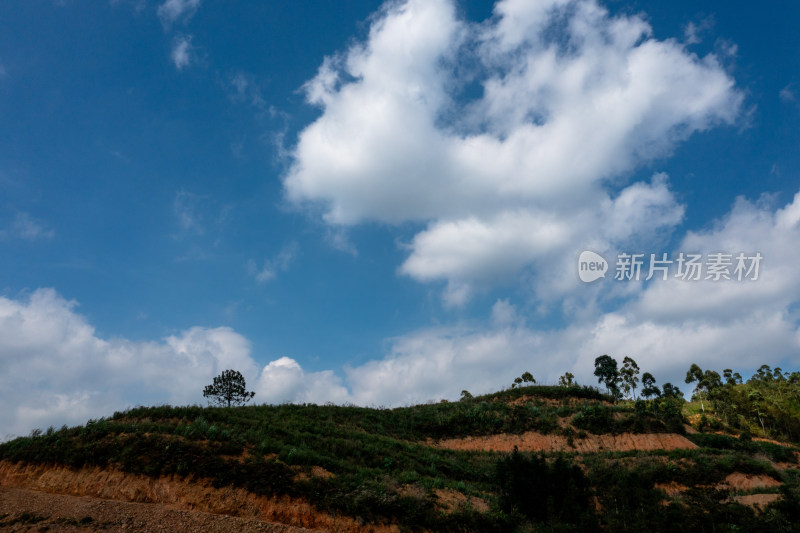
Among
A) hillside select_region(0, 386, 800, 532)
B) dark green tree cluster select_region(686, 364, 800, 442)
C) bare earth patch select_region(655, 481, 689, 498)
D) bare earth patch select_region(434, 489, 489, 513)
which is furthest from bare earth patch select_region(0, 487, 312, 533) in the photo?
dark green tree cluster select_region(686, 364, 800, 442)

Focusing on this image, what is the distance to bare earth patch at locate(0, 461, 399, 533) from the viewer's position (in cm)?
1488

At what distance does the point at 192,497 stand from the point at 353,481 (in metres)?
6.33

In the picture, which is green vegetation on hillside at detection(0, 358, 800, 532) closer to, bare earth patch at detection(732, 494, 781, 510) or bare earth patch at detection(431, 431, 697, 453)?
bare earth patch at detection(732, 494, 781, 510)

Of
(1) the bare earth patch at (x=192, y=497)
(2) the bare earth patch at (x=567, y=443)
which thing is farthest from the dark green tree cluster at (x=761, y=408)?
(1) the bare earth patch at (x=192, y=497)

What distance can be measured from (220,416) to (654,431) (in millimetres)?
36349

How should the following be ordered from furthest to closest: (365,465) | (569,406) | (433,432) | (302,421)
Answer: (569,406) → (433,432) → (302,421) → (365,465)

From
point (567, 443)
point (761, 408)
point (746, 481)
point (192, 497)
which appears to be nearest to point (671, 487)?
point (746, 481)

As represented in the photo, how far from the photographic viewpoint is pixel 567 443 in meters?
36.1

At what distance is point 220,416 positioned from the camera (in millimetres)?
23438

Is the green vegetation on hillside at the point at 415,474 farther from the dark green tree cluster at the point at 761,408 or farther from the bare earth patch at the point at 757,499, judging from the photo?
the dark green tree cluster at the point at 761,408

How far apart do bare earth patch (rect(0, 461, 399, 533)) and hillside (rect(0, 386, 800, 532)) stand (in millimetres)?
39

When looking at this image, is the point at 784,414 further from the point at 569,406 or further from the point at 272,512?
the point at 272,512

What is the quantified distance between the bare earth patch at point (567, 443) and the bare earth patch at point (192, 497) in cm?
2386

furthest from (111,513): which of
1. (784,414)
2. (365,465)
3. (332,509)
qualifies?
(784,414)
